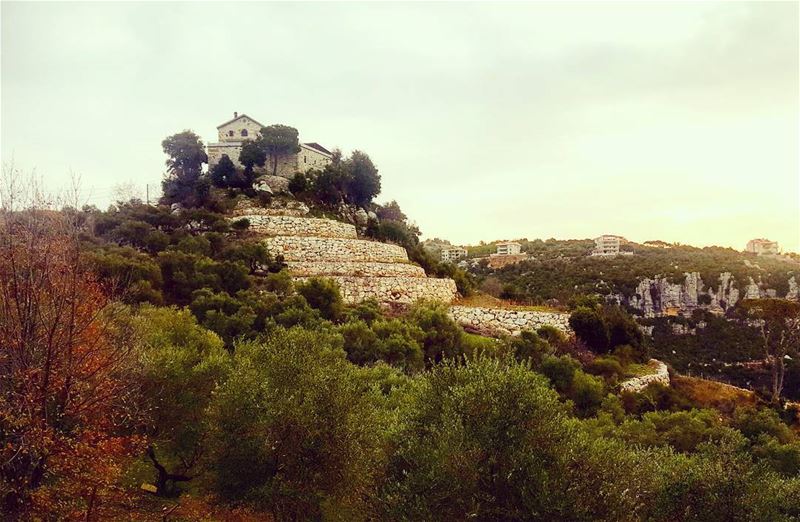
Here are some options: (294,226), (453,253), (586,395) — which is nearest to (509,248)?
(453,253)

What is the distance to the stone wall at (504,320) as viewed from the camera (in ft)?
115

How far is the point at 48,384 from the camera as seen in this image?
11125 millimetres

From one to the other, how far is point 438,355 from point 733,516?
19.2m

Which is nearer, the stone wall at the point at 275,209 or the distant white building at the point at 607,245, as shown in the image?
the stone wall at the point at 275,209

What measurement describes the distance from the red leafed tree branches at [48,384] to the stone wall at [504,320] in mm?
25757

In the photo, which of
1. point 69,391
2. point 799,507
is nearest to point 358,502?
point 69,391

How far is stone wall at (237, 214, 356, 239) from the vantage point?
1706 inches

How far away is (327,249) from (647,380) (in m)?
24.1

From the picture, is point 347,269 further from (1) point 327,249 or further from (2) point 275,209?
(2) point 275,209

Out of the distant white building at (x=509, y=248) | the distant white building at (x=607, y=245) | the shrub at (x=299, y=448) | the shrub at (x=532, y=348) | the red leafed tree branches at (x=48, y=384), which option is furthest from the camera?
the distant white building at (x=509, y=248)

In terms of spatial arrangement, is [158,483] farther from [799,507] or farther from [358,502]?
[799,507]

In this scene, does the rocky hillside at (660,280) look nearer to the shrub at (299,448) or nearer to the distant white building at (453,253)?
the distant white building at (453,253)

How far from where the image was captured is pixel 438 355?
30562 millimetres

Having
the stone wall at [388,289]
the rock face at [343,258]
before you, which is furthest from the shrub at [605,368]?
the rock face at [343,258]
